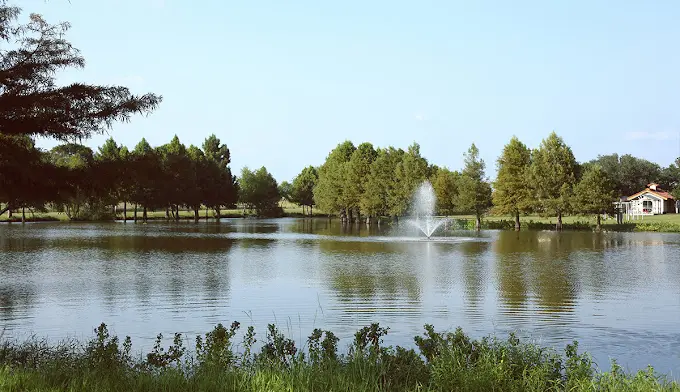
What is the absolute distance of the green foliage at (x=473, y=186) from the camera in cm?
7619

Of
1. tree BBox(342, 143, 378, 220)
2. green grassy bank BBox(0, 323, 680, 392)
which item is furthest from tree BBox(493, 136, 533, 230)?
green grassy bank BBox(0, 323, 680, 392)

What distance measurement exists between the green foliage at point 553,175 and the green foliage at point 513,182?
3.39ft

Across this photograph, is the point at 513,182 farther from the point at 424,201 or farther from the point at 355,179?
the point at 355,179

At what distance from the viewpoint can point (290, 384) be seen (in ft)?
22.3

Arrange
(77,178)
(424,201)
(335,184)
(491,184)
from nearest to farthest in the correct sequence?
(77,178), (491,184), (424,201), (335,184)

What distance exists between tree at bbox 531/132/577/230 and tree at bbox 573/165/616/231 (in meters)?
1.22

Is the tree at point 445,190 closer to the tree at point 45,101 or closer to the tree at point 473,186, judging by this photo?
the tree at point 473,186

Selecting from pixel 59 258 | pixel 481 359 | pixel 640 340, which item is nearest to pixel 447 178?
pixel 59 258

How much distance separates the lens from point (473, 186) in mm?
76250

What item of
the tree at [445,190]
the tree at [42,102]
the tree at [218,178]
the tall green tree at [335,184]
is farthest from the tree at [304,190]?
the tree at [42,102]

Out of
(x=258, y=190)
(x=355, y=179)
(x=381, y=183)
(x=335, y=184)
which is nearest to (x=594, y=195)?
(x=381, y=183)

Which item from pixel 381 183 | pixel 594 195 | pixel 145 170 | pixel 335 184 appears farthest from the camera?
pixel 335 184

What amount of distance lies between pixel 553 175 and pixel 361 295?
56.6 meters

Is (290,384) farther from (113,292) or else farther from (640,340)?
(113,292)
